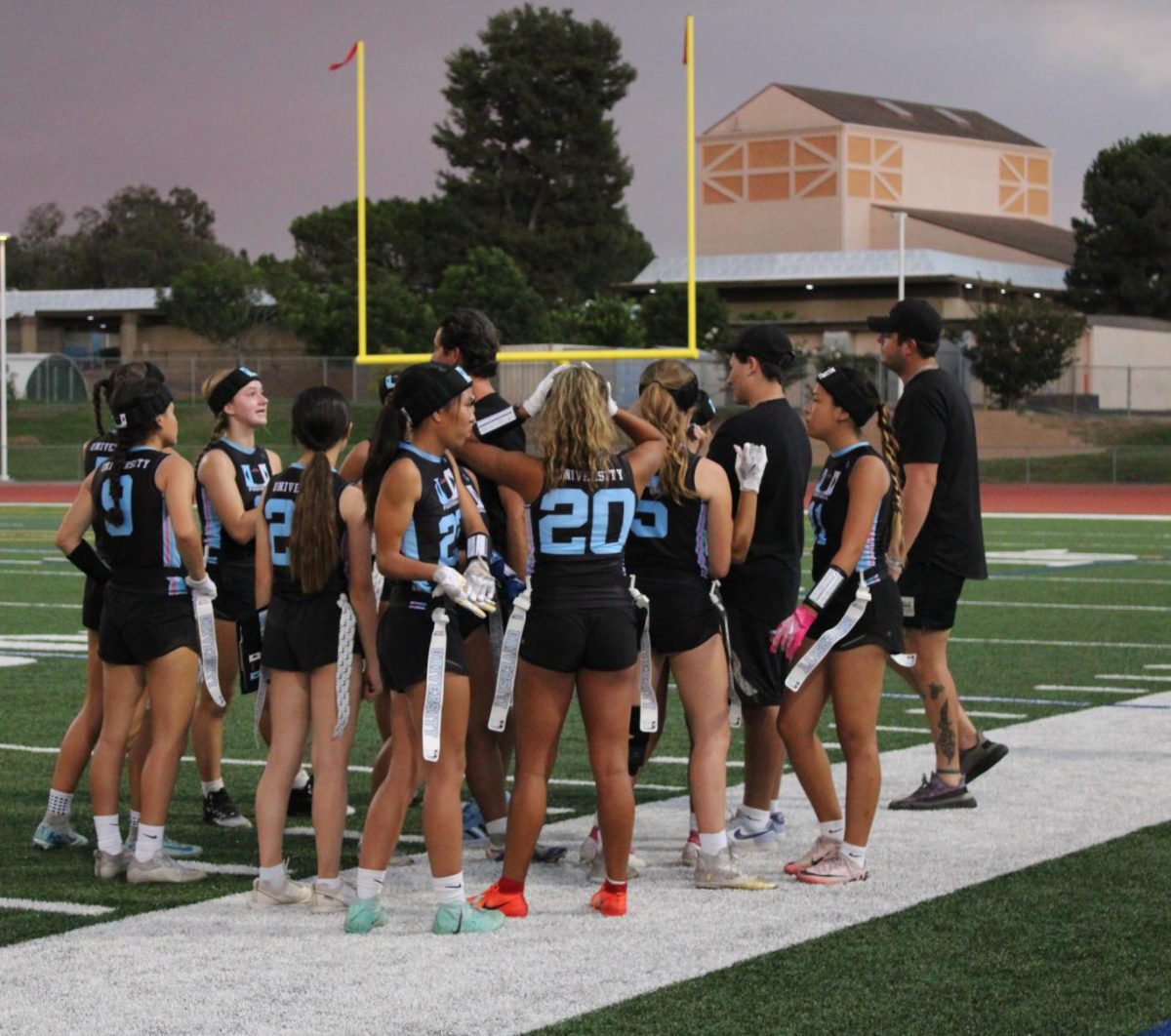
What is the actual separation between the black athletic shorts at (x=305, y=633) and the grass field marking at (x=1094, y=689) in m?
5.89

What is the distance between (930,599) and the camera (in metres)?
7.36

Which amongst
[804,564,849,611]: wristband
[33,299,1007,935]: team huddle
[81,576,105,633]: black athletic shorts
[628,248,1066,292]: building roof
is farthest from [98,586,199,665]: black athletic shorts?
[628,248,1066,292]: building roof

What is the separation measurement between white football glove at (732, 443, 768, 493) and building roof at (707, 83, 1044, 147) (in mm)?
64485

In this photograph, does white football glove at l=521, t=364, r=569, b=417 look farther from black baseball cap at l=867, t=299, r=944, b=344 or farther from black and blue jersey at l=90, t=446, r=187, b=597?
black baseball cap at l=867, t=299, r=944, b=344

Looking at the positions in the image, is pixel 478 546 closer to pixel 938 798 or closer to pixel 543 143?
pixel 938 798

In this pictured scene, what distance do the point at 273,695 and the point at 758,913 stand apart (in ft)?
5.27

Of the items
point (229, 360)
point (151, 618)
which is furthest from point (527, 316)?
point (151, 618)

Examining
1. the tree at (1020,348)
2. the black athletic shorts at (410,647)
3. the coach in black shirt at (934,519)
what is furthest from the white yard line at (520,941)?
the tree at (1020,348)

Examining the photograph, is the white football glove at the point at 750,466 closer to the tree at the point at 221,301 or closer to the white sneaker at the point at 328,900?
the white sneaker at the point at 328,900

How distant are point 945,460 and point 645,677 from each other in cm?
201

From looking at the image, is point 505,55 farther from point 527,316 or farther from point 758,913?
point 758,913

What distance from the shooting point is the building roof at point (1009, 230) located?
66062 mm

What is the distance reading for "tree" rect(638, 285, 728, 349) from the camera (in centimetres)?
5475

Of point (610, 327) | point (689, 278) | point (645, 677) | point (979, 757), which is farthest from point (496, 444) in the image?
point (610, 327)
